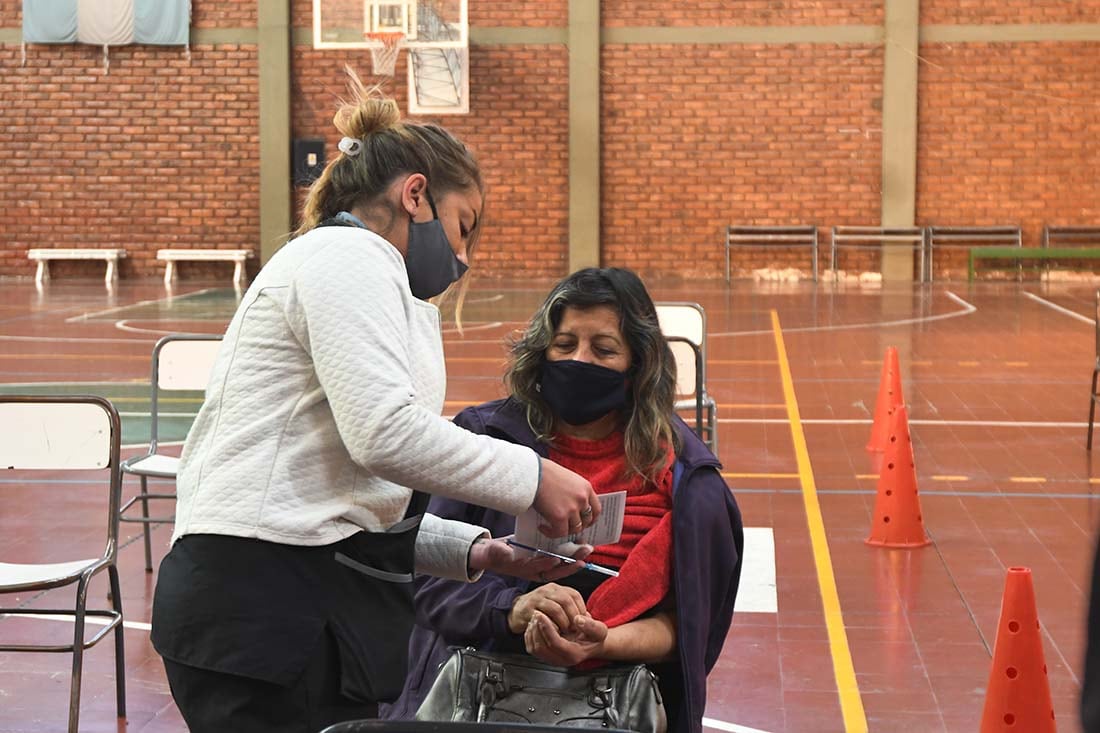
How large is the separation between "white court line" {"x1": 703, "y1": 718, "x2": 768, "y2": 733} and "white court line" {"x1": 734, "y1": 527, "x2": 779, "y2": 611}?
73 cm

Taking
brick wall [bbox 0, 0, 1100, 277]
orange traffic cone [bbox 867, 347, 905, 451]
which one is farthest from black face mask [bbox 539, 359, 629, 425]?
brick wall [bbox 0, 0, 1100, 277]

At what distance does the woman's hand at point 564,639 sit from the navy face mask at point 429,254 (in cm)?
77

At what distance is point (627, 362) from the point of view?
317 cm

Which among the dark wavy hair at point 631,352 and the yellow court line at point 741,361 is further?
the yellow court line at point 741,361

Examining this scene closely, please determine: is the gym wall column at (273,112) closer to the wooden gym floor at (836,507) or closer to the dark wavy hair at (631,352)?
the wooden gym floor at (836,507)

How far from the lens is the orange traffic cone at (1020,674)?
3619 millimetres

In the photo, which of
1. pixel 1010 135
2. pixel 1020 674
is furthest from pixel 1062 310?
pixel 1020 674

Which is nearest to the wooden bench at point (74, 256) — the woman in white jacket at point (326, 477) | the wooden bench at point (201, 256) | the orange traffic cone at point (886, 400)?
the wooden bench at point (201, 256)

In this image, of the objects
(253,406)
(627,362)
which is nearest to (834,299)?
(627,362)

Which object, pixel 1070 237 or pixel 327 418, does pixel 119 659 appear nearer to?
pixel 327 418

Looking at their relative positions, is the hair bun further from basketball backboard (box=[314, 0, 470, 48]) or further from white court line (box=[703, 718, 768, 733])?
basketball backboard (box=[314, 0, 470, 48])

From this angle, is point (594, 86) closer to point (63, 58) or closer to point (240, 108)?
point (240, 108)

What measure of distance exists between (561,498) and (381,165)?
59cm

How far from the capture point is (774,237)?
20.7 meters
